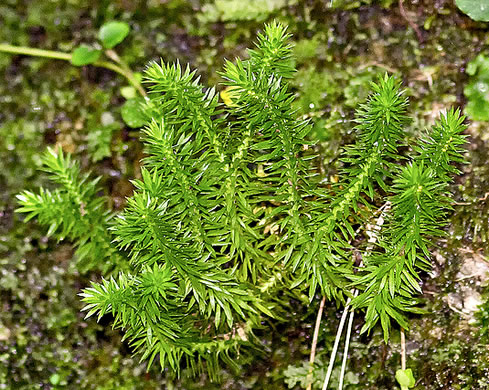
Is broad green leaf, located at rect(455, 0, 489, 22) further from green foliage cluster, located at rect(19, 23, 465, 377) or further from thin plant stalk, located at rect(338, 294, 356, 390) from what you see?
thin plant stalk, located at rect(338, 294, 356, 390)

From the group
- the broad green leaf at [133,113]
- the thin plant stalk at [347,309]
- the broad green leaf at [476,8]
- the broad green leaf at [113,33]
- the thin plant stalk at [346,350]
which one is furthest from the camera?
the broad green leaf at [113,33]

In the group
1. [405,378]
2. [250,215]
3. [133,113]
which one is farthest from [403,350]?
[133,113]

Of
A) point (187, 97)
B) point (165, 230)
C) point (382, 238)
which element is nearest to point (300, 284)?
point (382, 238)

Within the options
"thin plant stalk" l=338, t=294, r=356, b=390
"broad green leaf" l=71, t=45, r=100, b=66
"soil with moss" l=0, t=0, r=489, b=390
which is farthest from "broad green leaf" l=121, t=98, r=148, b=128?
"thin plant stalk" l=338, t=294, r=356, b=390

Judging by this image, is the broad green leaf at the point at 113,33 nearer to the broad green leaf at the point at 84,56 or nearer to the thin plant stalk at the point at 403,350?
the broad green leaf at the point at 84,56

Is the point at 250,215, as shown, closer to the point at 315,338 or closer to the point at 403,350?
the point at 315,338

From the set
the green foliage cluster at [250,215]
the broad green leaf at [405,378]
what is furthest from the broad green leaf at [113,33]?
the broad green leaf at [405,378]

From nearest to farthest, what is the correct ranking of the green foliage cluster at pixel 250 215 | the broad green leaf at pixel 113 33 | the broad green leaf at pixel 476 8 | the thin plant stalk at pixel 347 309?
the green foliage cluster at pixel 250 215
the thin plant stalk at pixel 347 309
the broad green leaf at pixel 476 8
the broad green leaf at pixel 113 33

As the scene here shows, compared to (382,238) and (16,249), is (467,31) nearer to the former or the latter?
(382,238)
